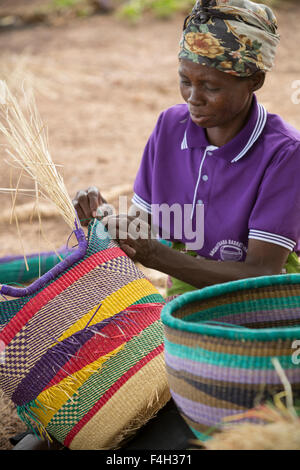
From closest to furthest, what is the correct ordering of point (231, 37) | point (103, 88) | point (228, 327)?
point (228, 327) < point (231, 37) < point (103, 88)

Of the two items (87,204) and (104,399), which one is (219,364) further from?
(87,204)

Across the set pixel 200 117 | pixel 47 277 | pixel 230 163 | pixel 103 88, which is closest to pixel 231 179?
pixel 230 163

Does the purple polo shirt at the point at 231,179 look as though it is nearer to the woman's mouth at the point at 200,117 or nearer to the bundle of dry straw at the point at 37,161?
the woman's mouth at the point at 200,117

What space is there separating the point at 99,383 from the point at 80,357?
0.28 ft

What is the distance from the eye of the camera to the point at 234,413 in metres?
1.24

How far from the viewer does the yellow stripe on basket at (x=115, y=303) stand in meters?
1.58

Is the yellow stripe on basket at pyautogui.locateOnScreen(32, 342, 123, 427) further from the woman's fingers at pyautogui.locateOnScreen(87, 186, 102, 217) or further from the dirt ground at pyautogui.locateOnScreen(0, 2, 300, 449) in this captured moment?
the dirt ground at pyautogui.locateOnScreen(0, 2, 300, 449)

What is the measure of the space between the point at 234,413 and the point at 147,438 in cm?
50

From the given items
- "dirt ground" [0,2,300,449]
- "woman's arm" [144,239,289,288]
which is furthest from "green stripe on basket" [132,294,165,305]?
"dirt ground" [0,2,300,449]

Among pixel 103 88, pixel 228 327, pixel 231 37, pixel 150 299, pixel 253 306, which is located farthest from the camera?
pixel 103 88

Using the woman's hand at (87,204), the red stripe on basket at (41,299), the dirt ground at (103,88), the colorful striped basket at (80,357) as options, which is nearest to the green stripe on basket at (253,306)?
the colorful striped basket at (80,357)

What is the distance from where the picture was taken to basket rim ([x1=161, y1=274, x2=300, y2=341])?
3.85 ft

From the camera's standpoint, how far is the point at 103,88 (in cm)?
687

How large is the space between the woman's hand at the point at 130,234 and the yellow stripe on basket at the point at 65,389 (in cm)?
35
